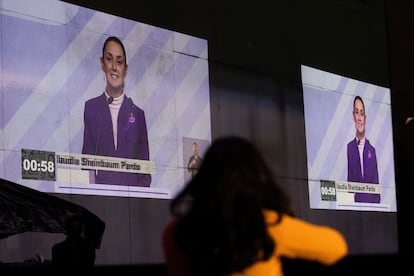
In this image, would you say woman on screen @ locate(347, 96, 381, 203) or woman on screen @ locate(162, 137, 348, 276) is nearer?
woman on screen @ locate(162, 137, 348, 276)

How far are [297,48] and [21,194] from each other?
7800 millimetres

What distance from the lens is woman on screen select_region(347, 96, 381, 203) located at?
16078 millimetres

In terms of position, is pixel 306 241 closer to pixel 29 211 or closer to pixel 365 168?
pixel 29 211

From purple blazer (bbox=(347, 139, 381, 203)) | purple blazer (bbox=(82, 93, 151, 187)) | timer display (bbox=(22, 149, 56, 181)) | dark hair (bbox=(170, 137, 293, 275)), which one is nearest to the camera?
dark hair (bbox=(170, 137, 293, 275))

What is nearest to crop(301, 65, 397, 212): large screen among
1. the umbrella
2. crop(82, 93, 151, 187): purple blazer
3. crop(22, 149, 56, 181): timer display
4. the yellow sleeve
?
crop(82, 93, 151, 187): purple blazer

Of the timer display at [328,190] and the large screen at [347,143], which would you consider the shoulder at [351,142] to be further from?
the timer display at [328,190]

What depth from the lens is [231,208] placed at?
2.80 meters

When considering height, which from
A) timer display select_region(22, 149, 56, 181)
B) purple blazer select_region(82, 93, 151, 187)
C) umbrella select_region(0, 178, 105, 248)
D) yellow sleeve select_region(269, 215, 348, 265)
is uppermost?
purple blazer select_region(82, 93, 151, 187)

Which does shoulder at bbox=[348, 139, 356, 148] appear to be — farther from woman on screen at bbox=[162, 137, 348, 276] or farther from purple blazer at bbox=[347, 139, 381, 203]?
woman on screen at bbox=[162, 137, 348, 276]

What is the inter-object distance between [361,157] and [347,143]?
0.46 meters

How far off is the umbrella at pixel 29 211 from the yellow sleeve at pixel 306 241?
5.73 metres

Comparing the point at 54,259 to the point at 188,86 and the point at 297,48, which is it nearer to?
the point at 188,86

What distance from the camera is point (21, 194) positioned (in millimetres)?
8484

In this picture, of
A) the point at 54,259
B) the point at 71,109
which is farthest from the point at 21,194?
the point at 71,109
